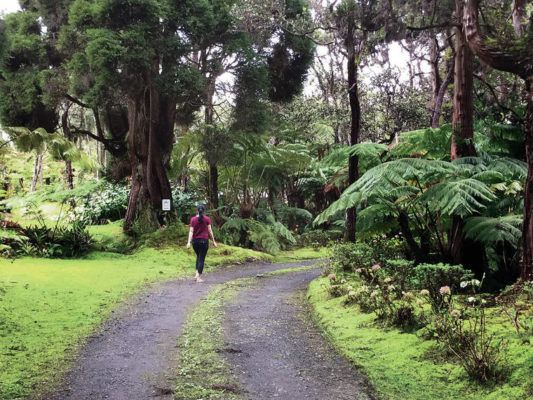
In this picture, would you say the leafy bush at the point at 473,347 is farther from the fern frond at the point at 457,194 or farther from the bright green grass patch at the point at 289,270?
the bright green grass patch at the point at 289,270

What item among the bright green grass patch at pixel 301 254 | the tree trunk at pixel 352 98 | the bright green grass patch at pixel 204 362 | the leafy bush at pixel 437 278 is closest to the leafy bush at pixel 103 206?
the bright green grass patch at pixel 301 254

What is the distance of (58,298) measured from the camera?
7555 millimetres

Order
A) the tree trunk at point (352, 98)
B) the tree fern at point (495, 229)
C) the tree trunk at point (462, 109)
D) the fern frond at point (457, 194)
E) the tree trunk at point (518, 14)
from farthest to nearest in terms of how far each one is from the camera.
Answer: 1. the tree trunk at point (352, 98)
2. the tree trunk at point (518, 14)
3. the tree trunk at point (462, 109)
4. the tree fern at point (495, 229)
5. the fern frond at point (457, 194)

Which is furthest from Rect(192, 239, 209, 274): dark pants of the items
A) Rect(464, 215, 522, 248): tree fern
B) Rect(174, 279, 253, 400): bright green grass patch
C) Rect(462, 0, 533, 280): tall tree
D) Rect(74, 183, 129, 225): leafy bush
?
Rect(74, 183, 129, 225): leafy bush

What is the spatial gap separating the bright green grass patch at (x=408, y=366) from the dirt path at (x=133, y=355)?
1770mm

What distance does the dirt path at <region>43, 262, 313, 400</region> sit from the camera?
4.10 meters

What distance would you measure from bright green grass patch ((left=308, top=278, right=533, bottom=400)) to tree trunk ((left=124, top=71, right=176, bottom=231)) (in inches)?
373

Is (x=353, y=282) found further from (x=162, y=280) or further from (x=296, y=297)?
(x=162, y=280)

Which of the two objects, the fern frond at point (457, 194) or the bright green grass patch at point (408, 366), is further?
the fern frond at point (457, 194)

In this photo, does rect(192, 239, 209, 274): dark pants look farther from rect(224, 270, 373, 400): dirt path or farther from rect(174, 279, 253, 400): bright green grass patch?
rect(174, 279, 253, 400): bright green grass patch

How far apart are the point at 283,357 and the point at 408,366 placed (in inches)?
46.8

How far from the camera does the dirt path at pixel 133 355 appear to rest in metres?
4.10

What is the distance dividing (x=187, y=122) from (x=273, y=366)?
14.1 meters

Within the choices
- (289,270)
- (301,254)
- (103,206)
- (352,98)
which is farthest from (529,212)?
(103,206)
